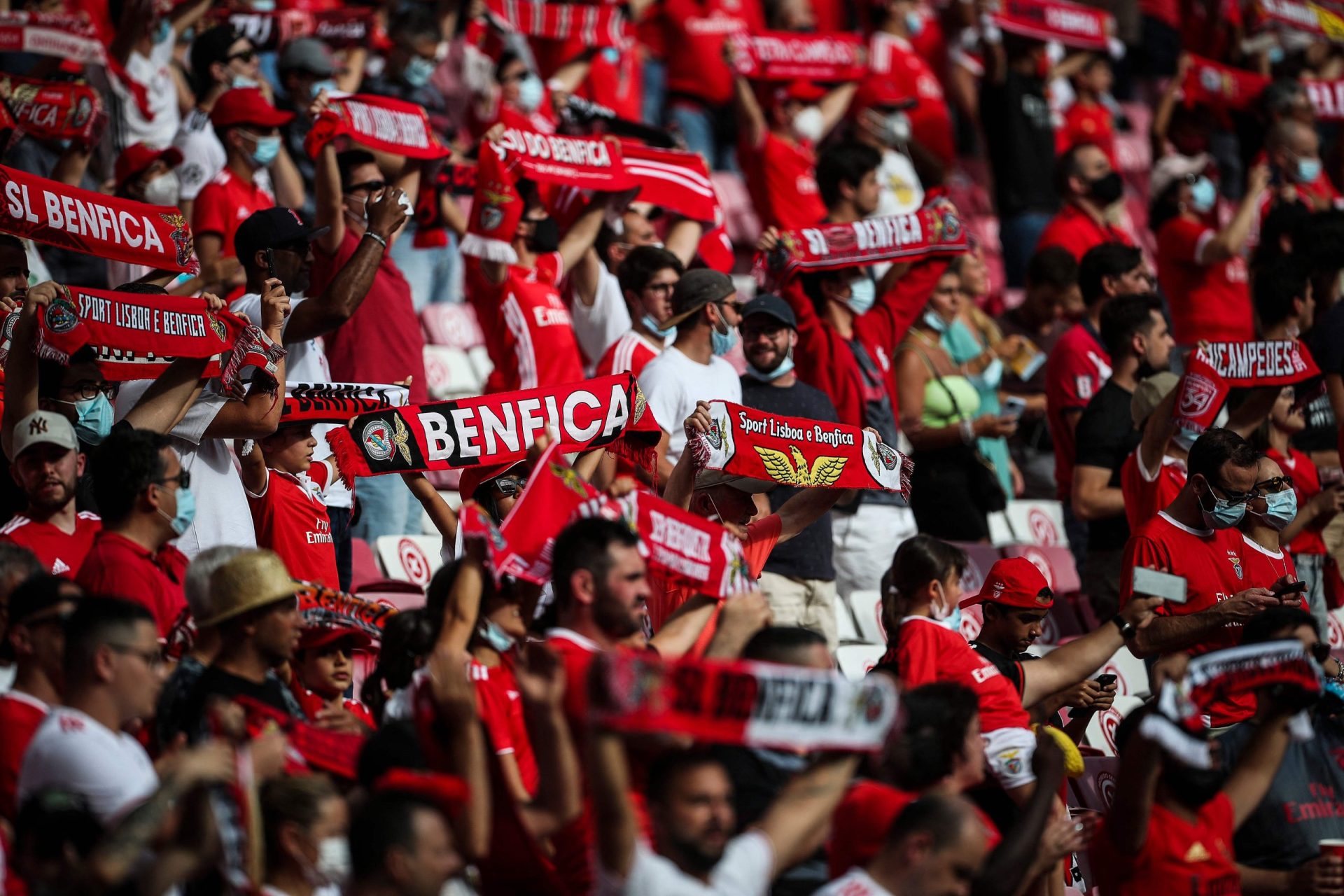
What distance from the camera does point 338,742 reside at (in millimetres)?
4992

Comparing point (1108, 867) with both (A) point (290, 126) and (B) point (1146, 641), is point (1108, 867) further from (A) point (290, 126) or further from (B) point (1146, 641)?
(A) point (290, 126)

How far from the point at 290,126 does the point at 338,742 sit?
6281 mm

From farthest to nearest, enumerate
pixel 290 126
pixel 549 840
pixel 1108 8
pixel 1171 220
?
1. pixel 1108 8
2. pixel 1171 220
3. pixel 290 126
4. pixel 549 840

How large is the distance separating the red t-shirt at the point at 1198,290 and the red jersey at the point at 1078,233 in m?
0.36

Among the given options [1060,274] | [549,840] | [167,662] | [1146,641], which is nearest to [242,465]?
[167,662]

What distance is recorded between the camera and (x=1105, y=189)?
11.5 metres

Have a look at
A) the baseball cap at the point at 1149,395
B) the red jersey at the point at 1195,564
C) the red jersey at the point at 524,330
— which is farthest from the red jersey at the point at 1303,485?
the red jersey at the point at 524,330

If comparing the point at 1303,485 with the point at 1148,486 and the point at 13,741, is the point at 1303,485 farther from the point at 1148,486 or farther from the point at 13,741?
the point at 13,741

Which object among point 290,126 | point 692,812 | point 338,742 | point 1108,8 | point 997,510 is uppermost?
point 692,812

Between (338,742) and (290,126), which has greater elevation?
(338,742)

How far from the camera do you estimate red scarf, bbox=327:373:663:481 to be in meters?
6.53

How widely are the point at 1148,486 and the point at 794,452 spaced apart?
6.67 feet

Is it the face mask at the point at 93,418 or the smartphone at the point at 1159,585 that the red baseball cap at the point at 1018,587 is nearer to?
the smartphone at the point at 1159,585

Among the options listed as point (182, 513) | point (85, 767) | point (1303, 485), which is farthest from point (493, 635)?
point (1303, 485)
